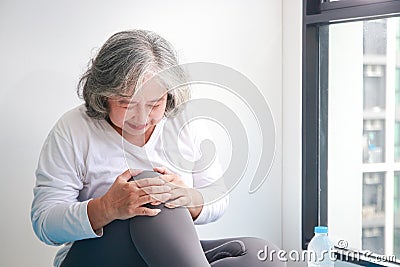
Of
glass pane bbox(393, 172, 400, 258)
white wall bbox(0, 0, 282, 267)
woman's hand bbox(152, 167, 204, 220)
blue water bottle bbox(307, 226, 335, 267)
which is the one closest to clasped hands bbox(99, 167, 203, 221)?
woman's hand bbox(152, 167, 204, 220)

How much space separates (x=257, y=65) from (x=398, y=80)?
60 centimetres

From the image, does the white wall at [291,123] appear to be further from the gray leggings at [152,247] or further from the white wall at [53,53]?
the gray leggings at [152,247]

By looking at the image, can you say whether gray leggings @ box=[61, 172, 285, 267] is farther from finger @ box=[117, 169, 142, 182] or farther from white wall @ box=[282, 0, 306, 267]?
white wall @ box=[282, 0, 306, 267]

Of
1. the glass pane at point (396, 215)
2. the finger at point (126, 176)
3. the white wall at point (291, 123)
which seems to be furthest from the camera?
the white wall at point (291, 123)

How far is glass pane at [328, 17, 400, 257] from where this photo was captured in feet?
8.45

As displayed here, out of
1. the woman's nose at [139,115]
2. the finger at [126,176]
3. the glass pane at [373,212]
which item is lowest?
the glass pane at [373,212]

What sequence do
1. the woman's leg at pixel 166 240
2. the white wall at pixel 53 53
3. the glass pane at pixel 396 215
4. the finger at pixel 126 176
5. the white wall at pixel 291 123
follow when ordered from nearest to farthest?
the woman's leg at pixel 166 240 → the finger at pixel 126 176 → the white wall at pixel 53 53 → the glass pane at pixel 396 215 → the white wall at pixel 291 123

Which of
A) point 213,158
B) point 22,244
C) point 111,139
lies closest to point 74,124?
point 111,139

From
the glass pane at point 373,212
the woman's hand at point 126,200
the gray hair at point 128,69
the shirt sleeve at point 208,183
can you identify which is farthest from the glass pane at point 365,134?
the woman's hand at point 126,200

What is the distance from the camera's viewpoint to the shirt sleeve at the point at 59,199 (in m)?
1.74

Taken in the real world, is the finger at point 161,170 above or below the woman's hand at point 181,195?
above

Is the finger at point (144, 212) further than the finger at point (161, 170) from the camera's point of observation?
No

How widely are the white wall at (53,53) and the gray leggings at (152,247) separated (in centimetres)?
64

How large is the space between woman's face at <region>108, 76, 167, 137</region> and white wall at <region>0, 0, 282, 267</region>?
1.78 ft
